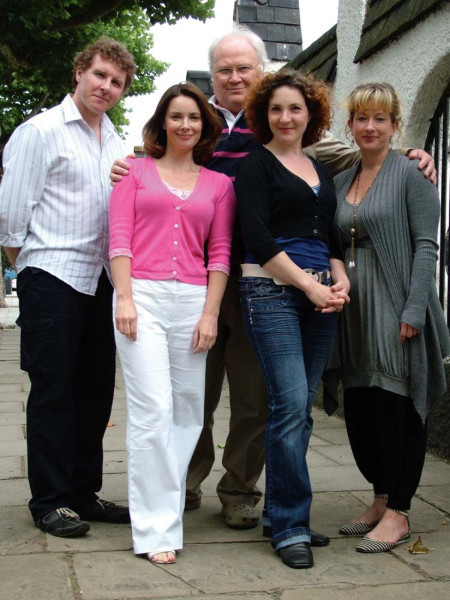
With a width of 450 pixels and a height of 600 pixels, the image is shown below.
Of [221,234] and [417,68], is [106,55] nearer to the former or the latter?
[221,234]

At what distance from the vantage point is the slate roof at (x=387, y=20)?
5.66 meters

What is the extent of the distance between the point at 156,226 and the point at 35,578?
1.38 m

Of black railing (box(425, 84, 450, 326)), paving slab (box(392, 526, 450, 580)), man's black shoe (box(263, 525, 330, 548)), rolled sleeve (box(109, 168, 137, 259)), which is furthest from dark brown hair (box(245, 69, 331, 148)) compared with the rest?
black railing (box(425, 84, 450, 326))

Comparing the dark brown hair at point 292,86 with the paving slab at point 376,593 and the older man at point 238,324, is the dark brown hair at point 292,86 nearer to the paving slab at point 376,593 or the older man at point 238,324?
the older man at point 238,324

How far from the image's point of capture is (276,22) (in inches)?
389

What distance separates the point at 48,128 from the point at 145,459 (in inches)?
57.0

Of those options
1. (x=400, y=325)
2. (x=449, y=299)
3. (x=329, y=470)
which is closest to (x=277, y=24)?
(x=449, y=299)

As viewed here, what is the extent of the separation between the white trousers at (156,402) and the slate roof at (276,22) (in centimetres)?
681

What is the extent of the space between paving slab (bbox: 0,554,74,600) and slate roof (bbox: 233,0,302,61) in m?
7.42

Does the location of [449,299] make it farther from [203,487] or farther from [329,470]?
[203,487]

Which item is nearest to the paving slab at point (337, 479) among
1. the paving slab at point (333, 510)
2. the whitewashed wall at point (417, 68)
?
the paving slab at point (333, 510)

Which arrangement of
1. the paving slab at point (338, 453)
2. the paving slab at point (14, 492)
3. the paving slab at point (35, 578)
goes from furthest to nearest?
the paving slab at point (338, 453) → the paving slab at point (14, 492) → the paving slab at point (35, 578)

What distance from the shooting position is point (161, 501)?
11.2 feet

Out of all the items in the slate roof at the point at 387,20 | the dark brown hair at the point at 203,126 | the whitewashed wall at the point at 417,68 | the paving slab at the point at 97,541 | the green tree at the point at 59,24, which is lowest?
the paving slab at the point at 97,541
